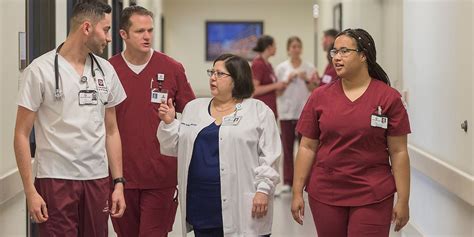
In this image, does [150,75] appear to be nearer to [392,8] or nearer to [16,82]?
[16,82]

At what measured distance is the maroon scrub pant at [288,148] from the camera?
743cm

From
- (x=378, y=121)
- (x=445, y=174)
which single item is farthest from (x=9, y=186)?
(x=445, y=174)

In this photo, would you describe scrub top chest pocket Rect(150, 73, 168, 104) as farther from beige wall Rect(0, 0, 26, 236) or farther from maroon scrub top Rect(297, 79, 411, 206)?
maroon scrub top Rect(297, 79, 411, 206)

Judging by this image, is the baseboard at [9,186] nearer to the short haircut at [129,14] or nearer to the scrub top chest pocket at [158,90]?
the scrub top chest pocket at [158,90]

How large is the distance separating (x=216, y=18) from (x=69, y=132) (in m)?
A: 14.0

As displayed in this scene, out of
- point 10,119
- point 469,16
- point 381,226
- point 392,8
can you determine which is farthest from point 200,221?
point 392,8

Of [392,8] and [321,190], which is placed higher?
[392,8]

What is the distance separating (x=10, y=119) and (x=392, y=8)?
12.8 ft

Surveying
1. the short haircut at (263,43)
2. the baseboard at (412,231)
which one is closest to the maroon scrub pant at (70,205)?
the baseboard at (412,231)

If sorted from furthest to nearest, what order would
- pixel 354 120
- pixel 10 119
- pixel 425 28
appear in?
pixel 425 28 → pixel 10 119 → pixel 354 120

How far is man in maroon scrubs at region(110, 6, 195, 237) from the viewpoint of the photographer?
3586mm

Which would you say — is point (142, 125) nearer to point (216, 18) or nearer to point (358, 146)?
point (358, 146)

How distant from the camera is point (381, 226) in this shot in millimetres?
3045

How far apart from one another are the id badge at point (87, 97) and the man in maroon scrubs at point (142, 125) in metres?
0.72
